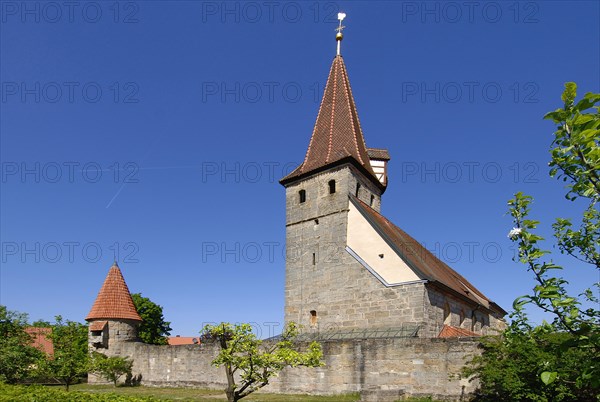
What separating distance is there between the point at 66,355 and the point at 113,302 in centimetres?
635

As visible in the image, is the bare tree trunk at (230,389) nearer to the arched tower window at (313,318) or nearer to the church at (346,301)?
the church at (346,301)

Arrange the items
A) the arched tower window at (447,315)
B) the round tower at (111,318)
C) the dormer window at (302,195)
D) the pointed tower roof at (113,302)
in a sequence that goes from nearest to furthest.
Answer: the arched tower window at (447,315) → the dormer window at (302,195) → the round tower at (111,318) → the pointed tower roof at (113,302)

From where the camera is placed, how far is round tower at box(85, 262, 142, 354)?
1078 inches

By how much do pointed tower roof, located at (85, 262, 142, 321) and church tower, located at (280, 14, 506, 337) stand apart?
34.8ft

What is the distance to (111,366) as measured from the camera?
25.6 meters

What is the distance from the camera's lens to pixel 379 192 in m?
28.5

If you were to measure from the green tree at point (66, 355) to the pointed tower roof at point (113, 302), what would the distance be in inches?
87.1

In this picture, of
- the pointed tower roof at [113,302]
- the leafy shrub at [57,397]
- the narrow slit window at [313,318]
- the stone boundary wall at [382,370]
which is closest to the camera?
the leafy shrub at [57,397]

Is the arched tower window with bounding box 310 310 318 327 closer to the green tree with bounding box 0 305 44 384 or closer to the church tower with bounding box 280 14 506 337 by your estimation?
the church tower with bounding box 280 14 506 337

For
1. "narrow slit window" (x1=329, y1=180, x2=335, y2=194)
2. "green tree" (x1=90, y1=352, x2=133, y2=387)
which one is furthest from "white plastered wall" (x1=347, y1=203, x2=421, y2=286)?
"green tree" (x1=90, y1=352, x2=133, y2=387)

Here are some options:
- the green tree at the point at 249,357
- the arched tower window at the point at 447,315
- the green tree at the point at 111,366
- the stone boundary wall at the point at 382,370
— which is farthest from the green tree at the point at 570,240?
the green tree at the point at 111,366

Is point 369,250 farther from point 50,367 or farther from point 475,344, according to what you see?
point 50,367

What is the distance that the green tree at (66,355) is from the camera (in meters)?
21.9

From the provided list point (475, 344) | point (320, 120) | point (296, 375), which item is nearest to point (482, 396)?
point (475, 344)
